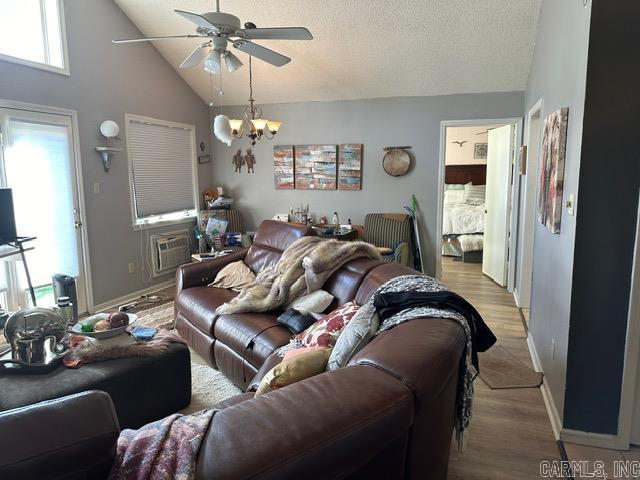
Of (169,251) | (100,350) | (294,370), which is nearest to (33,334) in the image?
(100,350)

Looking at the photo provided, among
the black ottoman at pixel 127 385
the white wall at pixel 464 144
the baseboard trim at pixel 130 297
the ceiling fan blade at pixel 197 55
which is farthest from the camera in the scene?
the white wall at pixel 464 144

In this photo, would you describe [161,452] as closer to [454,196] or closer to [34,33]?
[34,33]

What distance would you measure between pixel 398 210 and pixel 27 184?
13.1ft

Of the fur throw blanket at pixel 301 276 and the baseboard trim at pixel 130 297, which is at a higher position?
the fur throw blanket at pixel 301 276

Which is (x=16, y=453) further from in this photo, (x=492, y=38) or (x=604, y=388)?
(x=492, y=38)

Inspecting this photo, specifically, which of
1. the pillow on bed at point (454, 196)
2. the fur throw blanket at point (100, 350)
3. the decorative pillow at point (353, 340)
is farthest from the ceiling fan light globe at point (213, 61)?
the pillow on bed at point (454, 196)

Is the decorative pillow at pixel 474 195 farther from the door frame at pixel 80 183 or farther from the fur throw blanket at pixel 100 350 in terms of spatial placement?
the fur throw blanket at pixel 100 350

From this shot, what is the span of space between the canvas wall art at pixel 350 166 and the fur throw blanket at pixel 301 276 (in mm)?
2514

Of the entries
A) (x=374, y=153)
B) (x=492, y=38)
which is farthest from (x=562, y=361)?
(x=374, y=153)

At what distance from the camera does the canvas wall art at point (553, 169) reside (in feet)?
7.93

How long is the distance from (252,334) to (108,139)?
305 centimetres

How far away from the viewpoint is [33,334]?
2094mm

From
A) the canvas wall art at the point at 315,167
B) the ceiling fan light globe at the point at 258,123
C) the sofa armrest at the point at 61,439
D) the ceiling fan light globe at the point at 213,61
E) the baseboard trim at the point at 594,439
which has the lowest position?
the baseboard trim at the point at 594,439

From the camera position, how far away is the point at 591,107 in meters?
2.04
